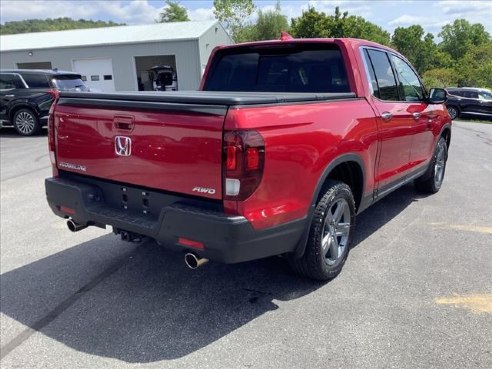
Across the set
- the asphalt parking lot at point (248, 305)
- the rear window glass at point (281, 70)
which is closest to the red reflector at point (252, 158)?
the asphalt parking lot at point (248, 305)

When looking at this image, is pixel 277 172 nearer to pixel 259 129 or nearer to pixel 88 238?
pixel 259 129

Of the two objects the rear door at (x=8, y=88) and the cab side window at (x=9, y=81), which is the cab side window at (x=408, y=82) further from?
the cab side window at (x=9, y=81)

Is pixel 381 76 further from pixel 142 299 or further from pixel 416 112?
pixel 142 299

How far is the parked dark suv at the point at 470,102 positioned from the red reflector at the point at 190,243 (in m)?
21.6

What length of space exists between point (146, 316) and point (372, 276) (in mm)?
1881

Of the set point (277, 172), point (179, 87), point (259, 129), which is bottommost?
point (179, 87)

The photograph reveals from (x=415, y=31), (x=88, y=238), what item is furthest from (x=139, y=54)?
(x=415, y=31)

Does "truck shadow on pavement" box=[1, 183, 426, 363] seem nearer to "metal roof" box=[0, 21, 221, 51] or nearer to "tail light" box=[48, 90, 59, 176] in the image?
"tail light" box=[48, 90, 59, 176]

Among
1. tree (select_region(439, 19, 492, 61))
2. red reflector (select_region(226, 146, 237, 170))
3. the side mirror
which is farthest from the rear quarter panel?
tree (select_region(439, 19, 492, 61))

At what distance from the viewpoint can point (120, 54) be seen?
2855cm

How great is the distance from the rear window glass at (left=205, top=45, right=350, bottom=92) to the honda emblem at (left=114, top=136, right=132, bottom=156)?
6.22 feet

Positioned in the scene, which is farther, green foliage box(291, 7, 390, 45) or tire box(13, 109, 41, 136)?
green foliage box(291, 7, 390, 45)

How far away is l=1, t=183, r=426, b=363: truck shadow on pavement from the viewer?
302 centimetres

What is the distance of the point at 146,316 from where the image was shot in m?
3.30
